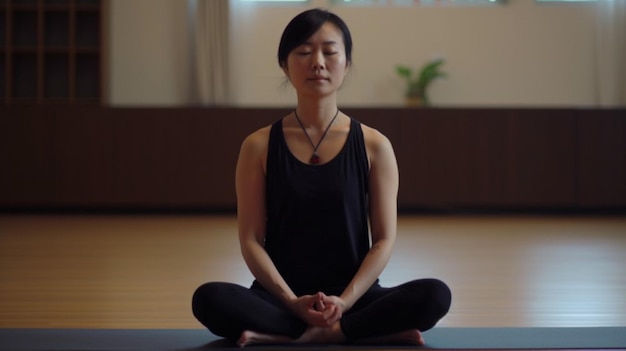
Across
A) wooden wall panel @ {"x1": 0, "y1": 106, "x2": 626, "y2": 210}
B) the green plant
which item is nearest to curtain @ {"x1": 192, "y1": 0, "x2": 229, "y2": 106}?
wooden wall panel @ {"x1": 0, "y1": 106, "x2": 626, "y2": 210}

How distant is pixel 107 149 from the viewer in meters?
6.95

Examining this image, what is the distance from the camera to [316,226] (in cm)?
207

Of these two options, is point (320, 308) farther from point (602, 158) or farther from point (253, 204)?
point (602, 158)

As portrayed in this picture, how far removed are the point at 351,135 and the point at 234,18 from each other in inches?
213

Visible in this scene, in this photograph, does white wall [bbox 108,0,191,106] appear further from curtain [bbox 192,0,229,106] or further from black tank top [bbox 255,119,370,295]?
black tank top [bbox 255,119,370,295]

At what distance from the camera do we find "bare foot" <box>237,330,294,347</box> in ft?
6.45

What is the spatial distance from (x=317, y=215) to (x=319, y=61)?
1.22 feet

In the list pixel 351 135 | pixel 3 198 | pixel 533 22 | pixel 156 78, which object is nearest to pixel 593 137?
pixel 533 22

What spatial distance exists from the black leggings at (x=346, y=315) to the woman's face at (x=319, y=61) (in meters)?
0.52

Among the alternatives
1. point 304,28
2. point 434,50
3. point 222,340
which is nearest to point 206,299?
point 222,340

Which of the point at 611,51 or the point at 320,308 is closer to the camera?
the point at 320,308

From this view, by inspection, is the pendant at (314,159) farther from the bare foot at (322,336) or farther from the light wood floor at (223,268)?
the light wood floor at (223,268)

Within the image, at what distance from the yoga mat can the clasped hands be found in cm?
6

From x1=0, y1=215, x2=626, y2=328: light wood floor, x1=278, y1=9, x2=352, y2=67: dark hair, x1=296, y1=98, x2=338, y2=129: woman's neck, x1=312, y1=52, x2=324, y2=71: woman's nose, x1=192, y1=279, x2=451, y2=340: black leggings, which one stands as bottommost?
x1=0, y1=215, x2=626, y2=328: light wood floor
